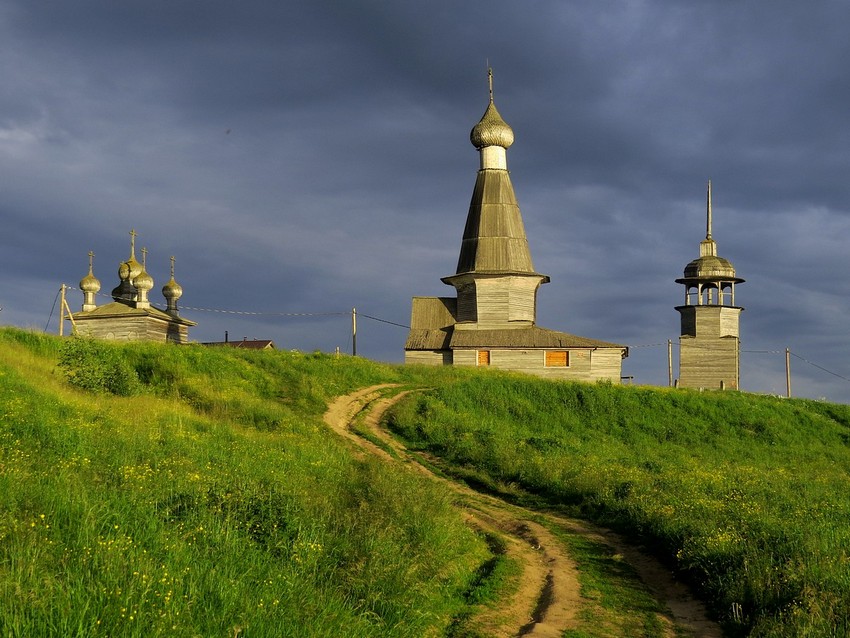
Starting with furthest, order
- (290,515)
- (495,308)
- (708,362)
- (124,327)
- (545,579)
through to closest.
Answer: (708,362) < (124,327) < (495,308) < (545,579) < (290,515)

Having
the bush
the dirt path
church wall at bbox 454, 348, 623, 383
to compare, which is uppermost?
church wall at bbox 454, 348, 623, 383

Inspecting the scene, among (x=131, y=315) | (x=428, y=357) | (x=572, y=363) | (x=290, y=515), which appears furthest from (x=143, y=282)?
(x=290, y=515)

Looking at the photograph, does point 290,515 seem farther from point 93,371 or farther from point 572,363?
point 572,363

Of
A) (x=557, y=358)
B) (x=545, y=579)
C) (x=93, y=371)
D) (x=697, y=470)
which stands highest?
(x=557, y=358)

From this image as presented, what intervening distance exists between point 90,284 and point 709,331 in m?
39.5

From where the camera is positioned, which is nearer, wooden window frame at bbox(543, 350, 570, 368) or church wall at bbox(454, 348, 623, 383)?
church wall at bbox(454, 348, 623, 383)

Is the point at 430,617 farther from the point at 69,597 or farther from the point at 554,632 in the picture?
the point at 69,597

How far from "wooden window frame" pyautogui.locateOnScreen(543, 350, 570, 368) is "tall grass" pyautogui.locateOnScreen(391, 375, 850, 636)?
7576 mm

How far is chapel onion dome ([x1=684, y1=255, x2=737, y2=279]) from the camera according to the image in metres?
57.2

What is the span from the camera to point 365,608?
953 cm

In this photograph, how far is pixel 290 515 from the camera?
448 inches

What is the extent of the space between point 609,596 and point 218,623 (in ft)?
20.4

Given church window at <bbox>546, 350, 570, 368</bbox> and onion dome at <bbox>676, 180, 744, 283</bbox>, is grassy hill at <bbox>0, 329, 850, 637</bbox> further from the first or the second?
onion dome at <bbox>676, 180, 744, 283</bbox>

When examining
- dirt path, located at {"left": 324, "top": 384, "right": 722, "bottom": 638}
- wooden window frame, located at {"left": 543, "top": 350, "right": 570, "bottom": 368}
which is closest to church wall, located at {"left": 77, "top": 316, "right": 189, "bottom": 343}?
wooden window frame, located at {"left": 543, "top": 350, "right": 570, "bottom": 368}
